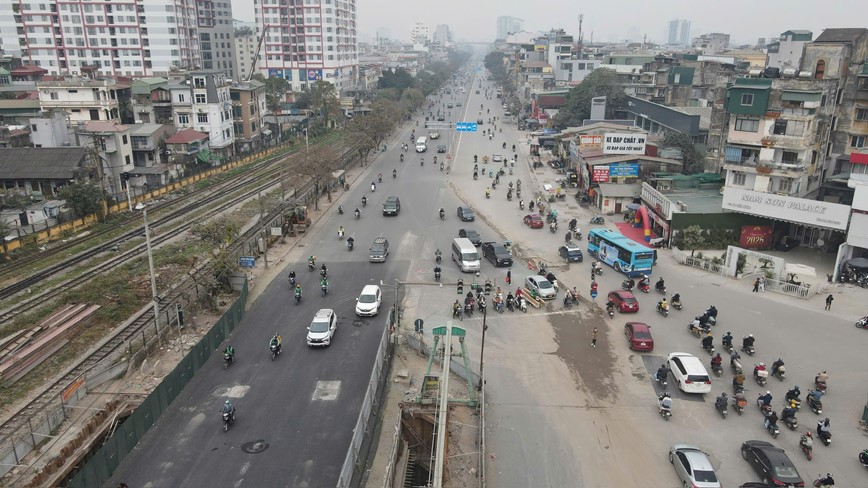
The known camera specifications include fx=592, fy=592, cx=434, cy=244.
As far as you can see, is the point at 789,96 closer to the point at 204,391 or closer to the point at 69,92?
the point at 204,391

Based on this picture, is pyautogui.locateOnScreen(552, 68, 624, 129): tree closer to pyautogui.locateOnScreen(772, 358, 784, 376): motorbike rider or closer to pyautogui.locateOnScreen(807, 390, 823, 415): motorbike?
pyautogui.locateOnScreen(772, 358, 784, 376): motorbike rider

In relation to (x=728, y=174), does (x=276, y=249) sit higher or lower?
lower

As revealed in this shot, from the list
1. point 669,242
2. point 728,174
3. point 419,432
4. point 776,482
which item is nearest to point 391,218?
point 669,242

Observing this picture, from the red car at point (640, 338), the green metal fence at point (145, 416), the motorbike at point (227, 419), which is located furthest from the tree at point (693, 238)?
the motorbike at point (227, 419)

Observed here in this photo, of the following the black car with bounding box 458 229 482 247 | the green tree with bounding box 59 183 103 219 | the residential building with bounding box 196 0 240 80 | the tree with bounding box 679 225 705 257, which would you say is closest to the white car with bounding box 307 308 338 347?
the black car with bounding box 458 229 482 247

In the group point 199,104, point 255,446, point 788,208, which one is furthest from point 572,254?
point 199,104
